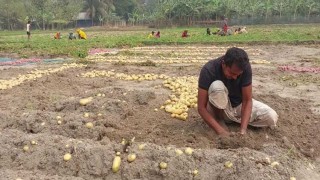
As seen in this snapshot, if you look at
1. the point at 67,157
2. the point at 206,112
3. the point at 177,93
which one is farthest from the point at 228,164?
the point at 177,93

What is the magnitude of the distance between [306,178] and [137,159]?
72.2 inches

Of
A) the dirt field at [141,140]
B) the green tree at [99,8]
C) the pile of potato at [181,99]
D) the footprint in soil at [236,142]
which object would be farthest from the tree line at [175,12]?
the footprint in soil at [236,142]

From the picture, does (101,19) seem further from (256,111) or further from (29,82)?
(256,111)

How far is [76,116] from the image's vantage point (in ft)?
18.7

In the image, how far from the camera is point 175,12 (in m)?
55.4

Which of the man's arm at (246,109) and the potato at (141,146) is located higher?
the man's arm at (246,109)

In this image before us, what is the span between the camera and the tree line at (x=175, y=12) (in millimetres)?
52750

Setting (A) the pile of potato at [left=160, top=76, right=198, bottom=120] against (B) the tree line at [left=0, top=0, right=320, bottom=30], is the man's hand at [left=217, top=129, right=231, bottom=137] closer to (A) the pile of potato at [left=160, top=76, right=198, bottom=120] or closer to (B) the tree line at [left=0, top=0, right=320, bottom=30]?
(A) the pile of potato at [left=160, top=76, right=198, bottom=120]

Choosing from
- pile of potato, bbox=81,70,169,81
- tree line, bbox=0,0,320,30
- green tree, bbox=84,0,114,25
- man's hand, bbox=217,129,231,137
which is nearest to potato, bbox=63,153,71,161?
man's hand, bbox=217,129,231,137

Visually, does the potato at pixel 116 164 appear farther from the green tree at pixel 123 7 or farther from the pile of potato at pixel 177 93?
the green tree at pixel 123 7

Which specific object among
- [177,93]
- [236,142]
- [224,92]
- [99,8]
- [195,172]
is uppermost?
[99,8]

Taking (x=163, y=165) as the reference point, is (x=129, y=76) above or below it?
above

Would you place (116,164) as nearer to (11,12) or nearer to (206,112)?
(206,112)

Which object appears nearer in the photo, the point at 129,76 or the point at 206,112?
the point at 206,112
